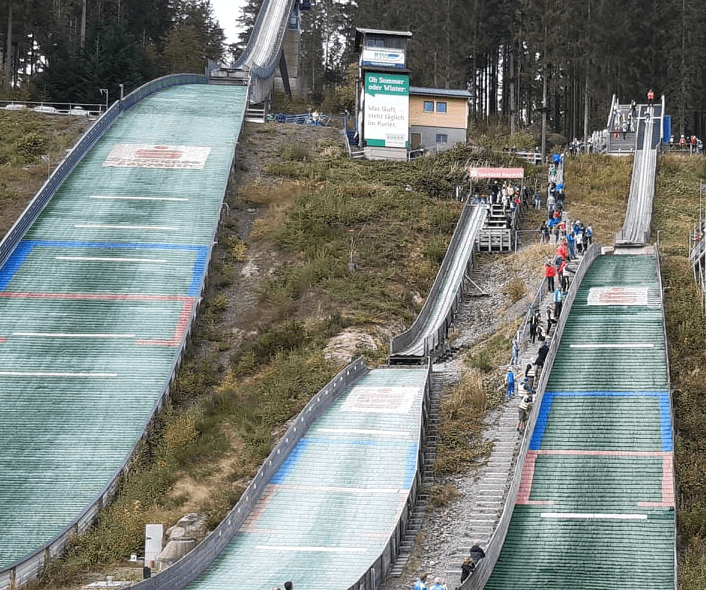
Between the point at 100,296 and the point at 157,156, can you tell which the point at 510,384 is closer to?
the point at 100,296

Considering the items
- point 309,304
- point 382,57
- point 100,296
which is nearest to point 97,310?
point 100,296

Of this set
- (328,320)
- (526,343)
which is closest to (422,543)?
(526,343)

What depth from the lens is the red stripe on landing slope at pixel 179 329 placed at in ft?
126

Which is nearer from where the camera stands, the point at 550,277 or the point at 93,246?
the point at 550,277

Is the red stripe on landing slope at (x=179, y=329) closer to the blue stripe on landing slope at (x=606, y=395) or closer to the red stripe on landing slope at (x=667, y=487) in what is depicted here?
the blue stripe on landing slope at (x=606, y=395)

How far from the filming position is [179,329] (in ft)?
129

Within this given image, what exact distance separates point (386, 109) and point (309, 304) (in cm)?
2050

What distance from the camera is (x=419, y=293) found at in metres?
44.2

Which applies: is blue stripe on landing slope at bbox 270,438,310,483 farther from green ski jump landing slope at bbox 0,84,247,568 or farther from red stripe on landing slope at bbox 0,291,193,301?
red stripe on landing slope at bbox 0,291,193,301

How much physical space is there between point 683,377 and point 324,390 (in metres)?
9.65

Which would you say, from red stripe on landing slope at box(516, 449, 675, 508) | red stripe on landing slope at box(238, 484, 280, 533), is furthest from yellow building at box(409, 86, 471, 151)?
red stripe on landing slope at box(238, 484, 280, 533)

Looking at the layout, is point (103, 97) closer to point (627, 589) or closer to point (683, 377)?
point (683, 377)

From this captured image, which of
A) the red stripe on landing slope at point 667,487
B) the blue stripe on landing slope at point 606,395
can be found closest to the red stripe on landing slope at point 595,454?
the red stripe on landing slope at point 667,487

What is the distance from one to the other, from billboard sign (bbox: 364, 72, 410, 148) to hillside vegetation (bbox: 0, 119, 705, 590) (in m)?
1.99
